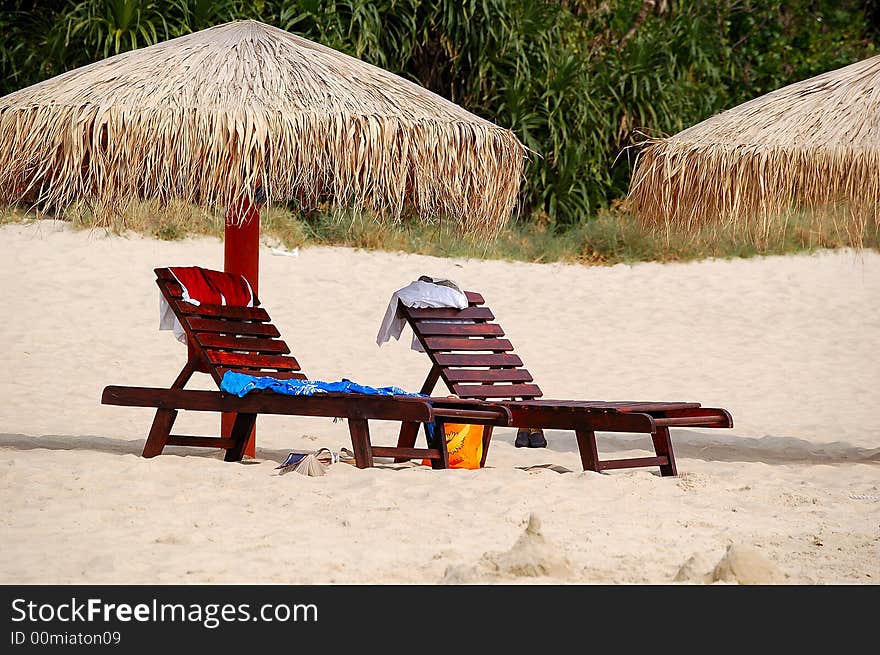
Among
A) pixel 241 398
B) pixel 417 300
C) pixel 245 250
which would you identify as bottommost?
pixel 241 398

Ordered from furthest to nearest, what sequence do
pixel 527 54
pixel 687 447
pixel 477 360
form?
1. pixel 527 54
2. pixel 687 447
3. pixel 477 360

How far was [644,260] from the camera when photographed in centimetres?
1284

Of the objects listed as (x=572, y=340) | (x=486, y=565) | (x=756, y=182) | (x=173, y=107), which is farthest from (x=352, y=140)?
(x=572, y=340)

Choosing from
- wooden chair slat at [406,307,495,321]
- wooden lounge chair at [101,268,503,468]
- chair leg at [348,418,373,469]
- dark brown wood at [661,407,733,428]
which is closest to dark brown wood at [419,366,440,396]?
wooden chair slat at [406,307,495,321]

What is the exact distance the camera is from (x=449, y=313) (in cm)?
625

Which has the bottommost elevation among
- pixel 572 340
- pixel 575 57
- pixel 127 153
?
pixel 572 340

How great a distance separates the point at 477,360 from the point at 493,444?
37.3 inches

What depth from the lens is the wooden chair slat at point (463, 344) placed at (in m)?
6.06

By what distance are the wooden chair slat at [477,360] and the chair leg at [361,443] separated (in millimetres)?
869

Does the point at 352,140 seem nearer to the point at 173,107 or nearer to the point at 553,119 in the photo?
the point at 173,107

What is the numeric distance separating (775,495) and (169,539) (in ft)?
7.75

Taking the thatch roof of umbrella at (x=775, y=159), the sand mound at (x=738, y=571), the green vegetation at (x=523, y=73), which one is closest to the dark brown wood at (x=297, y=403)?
the sand mound at (x=738, y=571)

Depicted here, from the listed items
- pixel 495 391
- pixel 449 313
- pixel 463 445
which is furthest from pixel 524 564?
pixel 449 313

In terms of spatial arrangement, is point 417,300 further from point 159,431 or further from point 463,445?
point 159,431
